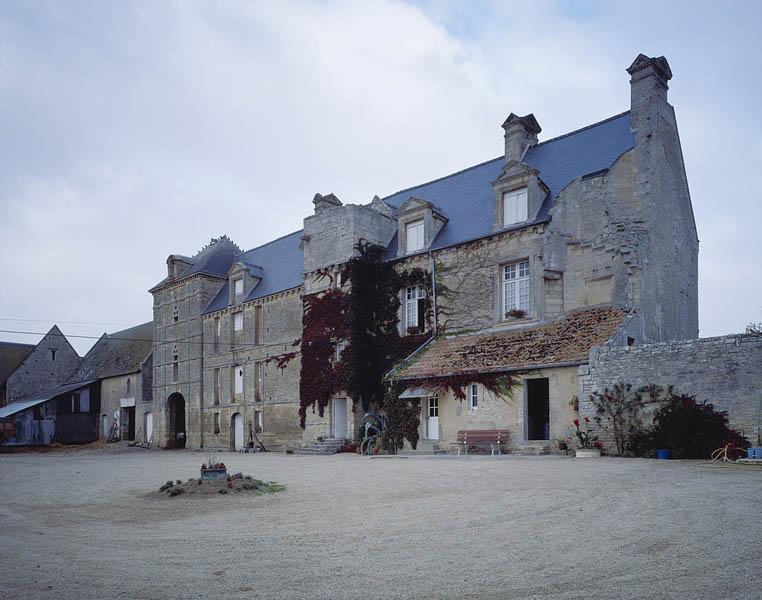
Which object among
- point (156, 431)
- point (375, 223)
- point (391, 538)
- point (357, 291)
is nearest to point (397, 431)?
point (357, 291)

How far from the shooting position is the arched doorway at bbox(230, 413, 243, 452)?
32562 millimetres

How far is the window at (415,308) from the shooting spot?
991 inches

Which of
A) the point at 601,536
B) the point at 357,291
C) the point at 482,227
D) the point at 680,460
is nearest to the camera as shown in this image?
the point at 601,536

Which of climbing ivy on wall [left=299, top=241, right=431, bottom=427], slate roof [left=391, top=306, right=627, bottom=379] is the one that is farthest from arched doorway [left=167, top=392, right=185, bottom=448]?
slate roof [left=391, top=306, right=627, bottom=379]

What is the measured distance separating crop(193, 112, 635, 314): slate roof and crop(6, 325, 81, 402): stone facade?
24573 mm

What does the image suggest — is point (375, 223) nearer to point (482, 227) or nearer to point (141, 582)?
point (482, 227)

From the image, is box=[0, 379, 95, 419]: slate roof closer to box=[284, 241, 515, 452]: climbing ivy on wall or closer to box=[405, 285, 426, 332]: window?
box=[284, 241, 515, 452]: climbing ivy on wall

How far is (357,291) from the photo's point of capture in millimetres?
26125

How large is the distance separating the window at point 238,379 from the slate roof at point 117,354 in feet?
32.3

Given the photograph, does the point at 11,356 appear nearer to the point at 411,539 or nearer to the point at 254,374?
the point at 254,374

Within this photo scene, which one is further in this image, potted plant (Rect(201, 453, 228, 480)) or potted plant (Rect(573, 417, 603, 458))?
potted plant (Rect(573, 417, 603, 458))

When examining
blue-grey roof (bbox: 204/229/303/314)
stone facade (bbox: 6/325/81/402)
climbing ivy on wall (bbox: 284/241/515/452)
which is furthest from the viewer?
stone facade (bbox: 6/325/81/402)

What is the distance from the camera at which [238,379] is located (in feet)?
109

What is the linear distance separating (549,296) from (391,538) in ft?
49.5
